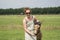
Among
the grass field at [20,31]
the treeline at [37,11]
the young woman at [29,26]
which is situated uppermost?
the young woman at [29,26]

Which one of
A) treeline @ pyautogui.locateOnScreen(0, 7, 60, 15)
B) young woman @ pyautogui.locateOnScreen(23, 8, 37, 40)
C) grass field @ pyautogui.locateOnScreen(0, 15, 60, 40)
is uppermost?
young woman @ pyautogui.locateOnScreen(23, 8, 37, 40)

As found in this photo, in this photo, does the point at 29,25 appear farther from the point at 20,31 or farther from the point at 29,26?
the point at 20,31

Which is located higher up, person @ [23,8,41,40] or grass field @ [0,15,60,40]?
person @ [23,8,41,40]

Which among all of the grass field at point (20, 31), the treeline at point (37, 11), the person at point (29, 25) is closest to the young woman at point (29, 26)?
the person at point (29, 25)

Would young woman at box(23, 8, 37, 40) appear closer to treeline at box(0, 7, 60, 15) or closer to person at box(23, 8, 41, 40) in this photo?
person at box(23, 8, 41, 40)

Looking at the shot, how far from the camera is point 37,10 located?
114938 mm

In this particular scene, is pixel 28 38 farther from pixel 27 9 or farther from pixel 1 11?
pixel 1 11

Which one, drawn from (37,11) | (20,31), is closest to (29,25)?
(20,31)

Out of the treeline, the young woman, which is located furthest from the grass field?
the treeline

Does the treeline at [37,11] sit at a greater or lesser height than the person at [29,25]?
lesser

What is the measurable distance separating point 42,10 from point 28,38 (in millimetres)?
108154

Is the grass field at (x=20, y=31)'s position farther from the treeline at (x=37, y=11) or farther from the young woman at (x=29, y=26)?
the treeline at (x=37, y=11)

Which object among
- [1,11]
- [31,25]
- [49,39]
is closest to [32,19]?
[31,25]

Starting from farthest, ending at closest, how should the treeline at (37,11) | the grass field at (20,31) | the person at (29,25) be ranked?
1. the treeline at (37,11)
2. the grass field at (20,31)
3. the person at (29,25)
